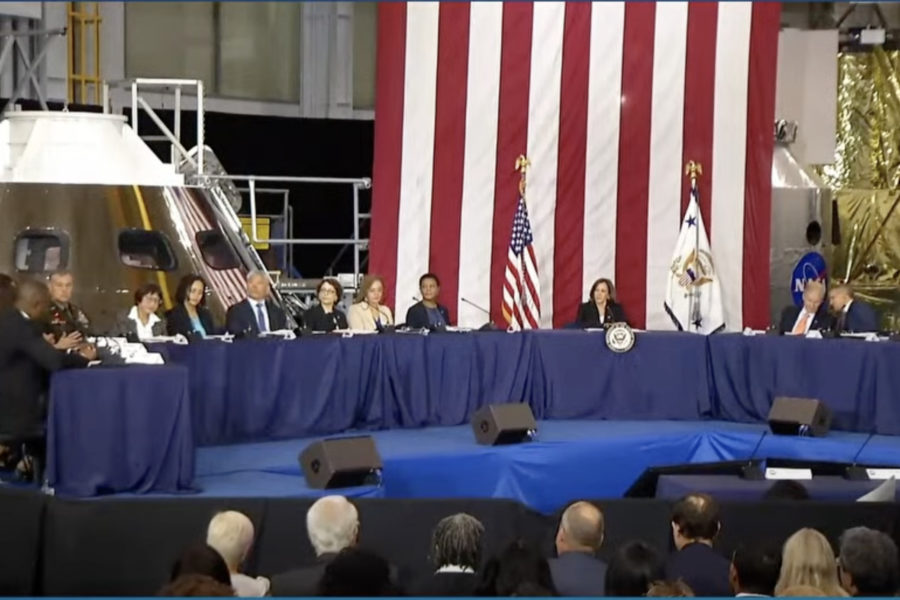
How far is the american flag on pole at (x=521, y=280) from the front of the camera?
1563cm

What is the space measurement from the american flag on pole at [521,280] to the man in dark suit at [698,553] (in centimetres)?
832

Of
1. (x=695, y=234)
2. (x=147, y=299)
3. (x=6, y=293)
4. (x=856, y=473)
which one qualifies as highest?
(x=695, y=234)

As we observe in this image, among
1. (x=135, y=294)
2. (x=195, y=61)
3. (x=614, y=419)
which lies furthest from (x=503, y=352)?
(x=195, y=61)

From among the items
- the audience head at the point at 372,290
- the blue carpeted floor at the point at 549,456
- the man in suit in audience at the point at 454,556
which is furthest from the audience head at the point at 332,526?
the audience head at the point at 372,290

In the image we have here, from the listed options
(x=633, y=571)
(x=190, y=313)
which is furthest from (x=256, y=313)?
(x=633, y=571)

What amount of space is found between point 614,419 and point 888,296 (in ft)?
37.3

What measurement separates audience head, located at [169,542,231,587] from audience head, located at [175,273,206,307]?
6.70 m

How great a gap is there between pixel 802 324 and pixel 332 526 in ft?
26.6

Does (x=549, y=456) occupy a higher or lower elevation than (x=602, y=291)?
lower

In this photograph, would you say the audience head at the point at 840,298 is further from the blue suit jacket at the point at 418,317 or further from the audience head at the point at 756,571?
the audience head at the point at 756,571

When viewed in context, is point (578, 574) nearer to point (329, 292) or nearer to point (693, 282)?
point (329, 292)

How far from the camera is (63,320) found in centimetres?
1038

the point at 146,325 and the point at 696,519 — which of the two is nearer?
the point at 696,519

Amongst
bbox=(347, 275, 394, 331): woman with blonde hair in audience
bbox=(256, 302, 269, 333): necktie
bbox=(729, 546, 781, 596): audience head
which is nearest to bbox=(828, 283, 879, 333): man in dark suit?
bbox=(347, 275, 394, 331): woman with blonde hair in audience
